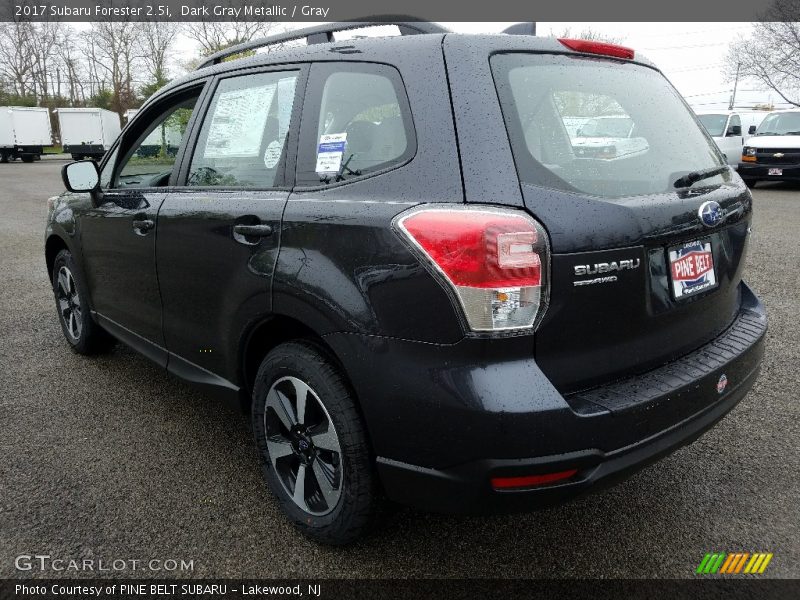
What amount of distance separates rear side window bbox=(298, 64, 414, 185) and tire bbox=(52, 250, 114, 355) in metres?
2.43

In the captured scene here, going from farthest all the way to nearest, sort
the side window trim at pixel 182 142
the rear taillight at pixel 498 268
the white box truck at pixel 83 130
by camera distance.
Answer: the white box truck at pixel 83 130 < the side window trim at pixel 182 142 < the rear taillight at pixel 498 268

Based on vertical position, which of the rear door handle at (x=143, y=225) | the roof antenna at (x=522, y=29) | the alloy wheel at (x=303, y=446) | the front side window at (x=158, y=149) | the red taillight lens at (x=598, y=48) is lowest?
the alloy wheel at (x=303, y=446)

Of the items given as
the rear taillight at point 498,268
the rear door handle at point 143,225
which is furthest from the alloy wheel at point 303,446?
the rear door handle at point 143,225

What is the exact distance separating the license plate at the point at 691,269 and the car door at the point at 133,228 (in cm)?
221

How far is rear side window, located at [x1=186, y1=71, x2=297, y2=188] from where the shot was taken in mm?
2436

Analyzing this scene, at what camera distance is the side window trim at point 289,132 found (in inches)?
92.1

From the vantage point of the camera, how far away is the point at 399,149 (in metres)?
1.98

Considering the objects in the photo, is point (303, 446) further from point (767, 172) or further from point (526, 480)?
point (767, 172)

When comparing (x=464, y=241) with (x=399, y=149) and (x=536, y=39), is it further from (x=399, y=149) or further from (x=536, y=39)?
(x=536, y=39)

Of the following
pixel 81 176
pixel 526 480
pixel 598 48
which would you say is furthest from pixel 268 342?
pixel 81 176

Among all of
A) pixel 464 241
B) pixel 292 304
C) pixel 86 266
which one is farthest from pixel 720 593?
pixel 86 266

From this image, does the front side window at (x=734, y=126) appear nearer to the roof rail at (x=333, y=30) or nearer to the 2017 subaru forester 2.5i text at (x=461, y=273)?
the 2017 subaru forester 2.5i text at (x=461, y=273)

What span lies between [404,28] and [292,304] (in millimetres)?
1062

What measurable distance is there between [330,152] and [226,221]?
0.54 meters
